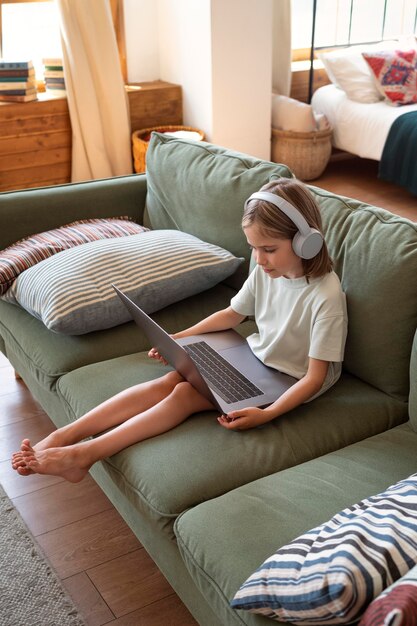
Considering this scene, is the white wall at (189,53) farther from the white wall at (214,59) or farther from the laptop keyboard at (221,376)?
the laptop keyboard at (221,376)

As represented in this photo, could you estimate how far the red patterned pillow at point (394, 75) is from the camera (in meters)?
4.80

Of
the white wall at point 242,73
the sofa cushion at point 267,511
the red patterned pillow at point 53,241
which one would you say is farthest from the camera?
the white wall at point 242,73

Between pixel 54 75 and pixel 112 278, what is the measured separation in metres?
2.51

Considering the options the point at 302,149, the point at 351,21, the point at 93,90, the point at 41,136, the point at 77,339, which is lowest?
the point at 302,149

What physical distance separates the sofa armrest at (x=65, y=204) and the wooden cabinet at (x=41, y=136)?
155 centimetres

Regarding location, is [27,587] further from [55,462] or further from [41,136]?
[41,136]

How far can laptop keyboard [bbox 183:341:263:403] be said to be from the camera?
1.79m

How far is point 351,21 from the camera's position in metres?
5.46

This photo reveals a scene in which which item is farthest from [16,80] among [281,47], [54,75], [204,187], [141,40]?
[204,187]

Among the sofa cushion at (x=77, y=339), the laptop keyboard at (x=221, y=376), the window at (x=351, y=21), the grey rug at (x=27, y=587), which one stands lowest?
the grey rug at (x=27, y=587)

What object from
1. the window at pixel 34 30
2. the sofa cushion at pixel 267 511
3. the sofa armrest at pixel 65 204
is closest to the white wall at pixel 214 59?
the window at pixel 34 30

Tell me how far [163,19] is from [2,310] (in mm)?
2850

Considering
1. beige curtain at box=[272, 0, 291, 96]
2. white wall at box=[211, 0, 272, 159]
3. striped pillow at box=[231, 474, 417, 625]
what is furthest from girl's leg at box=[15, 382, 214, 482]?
beige curtain at box=[272, 0, 291, 96]

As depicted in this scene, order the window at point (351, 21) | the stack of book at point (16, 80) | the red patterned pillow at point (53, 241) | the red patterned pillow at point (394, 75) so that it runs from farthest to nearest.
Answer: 1. the window at point (351, 21)
2. the red patterned pillow at point (394, 75)
3. the stack of book at point (16, 80)
4. the red patterned pillow at point (53, 241)
